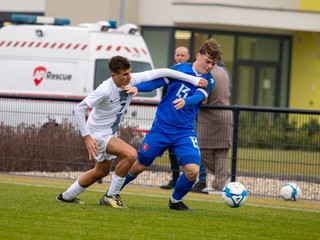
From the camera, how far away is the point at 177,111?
40.9 feet

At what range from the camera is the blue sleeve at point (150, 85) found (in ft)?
40.4

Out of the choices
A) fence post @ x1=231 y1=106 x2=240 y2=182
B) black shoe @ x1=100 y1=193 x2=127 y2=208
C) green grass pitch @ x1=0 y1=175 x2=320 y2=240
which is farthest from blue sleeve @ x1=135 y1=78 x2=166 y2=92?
fence post @ x1=231 y1=106 x2=240 y2=182

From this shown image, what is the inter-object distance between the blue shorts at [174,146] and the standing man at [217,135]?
153 inches

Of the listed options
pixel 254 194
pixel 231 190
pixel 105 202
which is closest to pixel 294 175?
pixel 254 194

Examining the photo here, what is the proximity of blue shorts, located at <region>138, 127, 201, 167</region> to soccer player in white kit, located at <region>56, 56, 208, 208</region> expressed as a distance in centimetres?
29

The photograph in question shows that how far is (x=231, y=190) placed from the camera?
13.0 m

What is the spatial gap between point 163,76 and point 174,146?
844 mm

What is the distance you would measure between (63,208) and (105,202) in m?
0.81

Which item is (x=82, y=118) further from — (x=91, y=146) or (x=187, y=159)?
(x=187, y=159)

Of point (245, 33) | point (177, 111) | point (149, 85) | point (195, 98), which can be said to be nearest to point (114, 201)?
point (177, 111)

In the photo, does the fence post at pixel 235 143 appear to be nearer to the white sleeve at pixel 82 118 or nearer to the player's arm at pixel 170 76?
the player's arm at pixel 170 76

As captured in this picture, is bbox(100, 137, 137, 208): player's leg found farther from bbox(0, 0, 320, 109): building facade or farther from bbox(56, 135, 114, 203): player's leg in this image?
bbox(0, 0, 320, 109): building facade

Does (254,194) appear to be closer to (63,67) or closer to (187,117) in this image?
(187,117)

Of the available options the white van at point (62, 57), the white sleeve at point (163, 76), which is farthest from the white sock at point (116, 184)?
the white van at point (62, 57)
